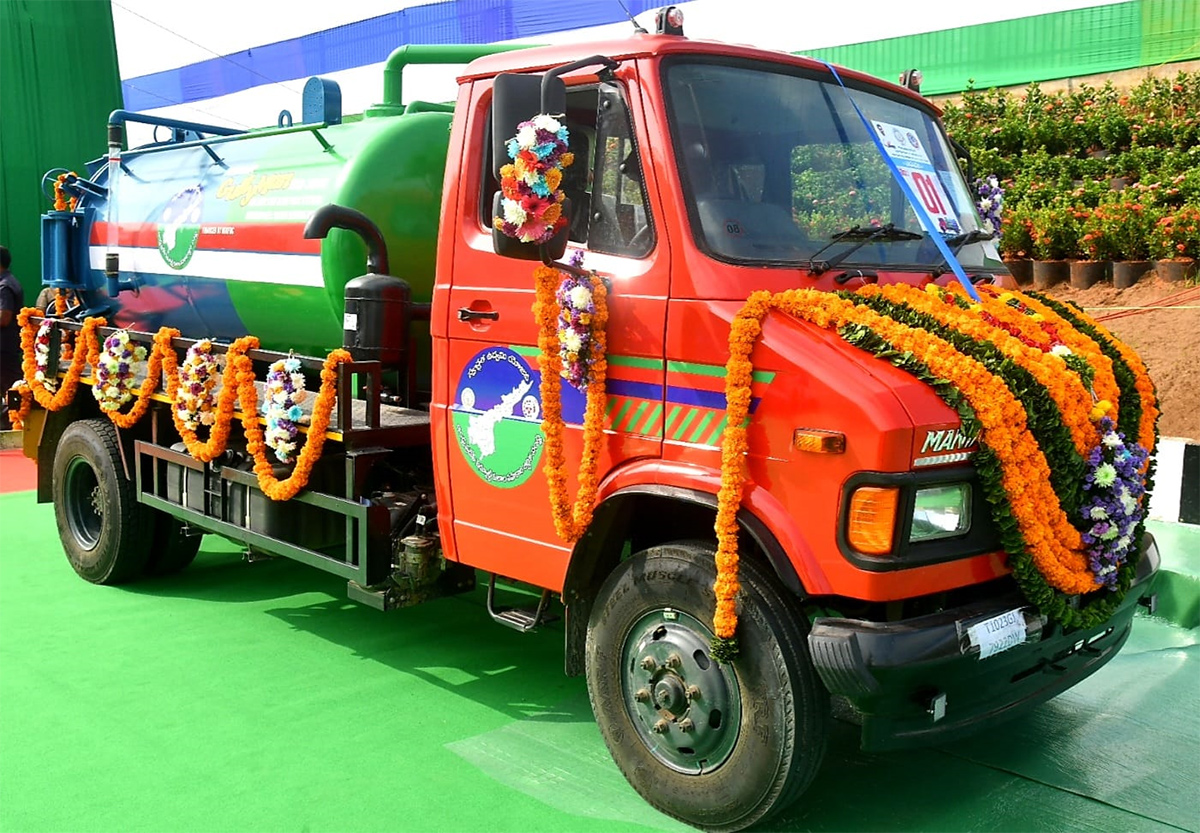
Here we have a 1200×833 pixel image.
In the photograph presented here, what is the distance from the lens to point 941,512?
122 inches

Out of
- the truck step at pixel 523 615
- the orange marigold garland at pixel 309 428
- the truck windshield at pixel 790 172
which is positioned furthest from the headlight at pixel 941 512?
the orange marigold garland at pixel 309 428

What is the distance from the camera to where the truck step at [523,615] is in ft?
13.3

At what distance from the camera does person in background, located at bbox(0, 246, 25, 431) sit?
983 centimetres

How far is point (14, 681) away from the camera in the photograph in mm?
4746

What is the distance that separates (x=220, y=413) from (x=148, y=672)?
4.07ft

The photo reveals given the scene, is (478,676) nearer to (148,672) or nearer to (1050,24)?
(148,672)

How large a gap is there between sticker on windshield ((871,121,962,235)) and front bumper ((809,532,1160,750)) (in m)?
1.50

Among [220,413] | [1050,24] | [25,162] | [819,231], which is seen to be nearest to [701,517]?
[819,231]

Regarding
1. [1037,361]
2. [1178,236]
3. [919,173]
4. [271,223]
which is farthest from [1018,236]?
[1037,361]

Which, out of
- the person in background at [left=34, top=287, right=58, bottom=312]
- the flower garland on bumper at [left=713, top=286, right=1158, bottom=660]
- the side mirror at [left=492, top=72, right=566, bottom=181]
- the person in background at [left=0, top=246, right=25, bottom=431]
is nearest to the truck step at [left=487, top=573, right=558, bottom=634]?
the flower garland on bumper at [left=713, top=286, right=1158, bottom=660]

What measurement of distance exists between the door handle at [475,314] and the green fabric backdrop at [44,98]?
982cm

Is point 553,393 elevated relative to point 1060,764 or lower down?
elevated

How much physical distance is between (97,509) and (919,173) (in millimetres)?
5051

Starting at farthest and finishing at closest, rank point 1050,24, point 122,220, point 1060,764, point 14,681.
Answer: point 1050,24 < point 122,220 < point 14,681 < point 1060,764
